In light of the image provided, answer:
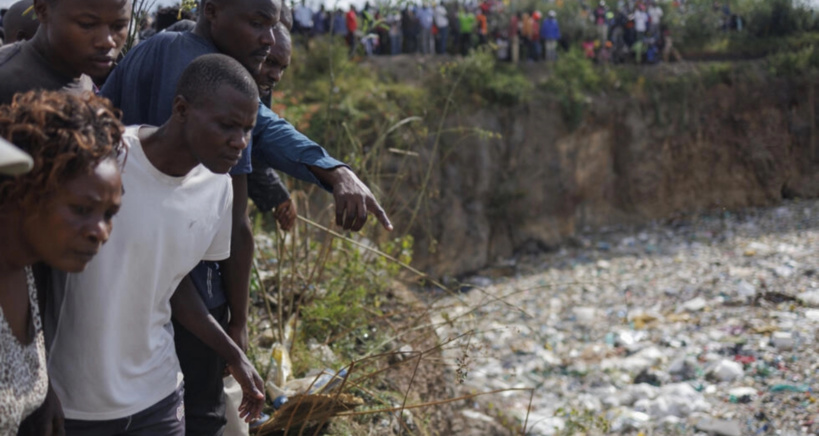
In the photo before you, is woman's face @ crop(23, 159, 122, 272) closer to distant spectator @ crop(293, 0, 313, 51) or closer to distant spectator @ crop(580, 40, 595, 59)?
distant spectator @ crop(293, 0, 313, 51)

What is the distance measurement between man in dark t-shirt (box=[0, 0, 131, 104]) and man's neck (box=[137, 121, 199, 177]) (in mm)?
365

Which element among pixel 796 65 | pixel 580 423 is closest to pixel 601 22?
pixel 796 65

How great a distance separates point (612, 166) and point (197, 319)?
45.7 ft

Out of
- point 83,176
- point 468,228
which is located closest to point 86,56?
point 83,176

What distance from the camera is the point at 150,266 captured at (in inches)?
64.4

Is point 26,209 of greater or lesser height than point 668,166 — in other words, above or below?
above

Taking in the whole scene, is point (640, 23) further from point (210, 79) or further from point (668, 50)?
point (210, 79)

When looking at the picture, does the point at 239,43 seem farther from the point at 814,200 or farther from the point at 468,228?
the point at 814,200

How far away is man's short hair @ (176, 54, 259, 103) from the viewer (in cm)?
169

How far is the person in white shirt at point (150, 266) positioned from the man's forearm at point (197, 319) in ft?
0.19

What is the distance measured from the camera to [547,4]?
16.3 m

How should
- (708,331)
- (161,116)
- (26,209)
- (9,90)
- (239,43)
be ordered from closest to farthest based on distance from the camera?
(26,209), (9,90), (161,116), (239,43), (708,331)

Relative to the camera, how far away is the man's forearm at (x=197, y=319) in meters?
1.86

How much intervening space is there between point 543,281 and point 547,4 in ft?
23.5
